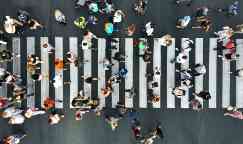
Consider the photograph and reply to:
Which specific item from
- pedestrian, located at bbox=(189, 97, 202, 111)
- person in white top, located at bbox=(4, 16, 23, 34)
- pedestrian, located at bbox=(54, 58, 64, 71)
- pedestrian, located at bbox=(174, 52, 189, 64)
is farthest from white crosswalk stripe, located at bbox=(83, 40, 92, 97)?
pedestrian, located at bbox=(189, 97, 202, 111)

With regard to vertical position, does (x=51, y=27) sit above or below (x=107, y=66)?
above

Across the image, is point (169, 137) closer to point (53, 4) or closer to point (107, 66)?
point (107, 66)

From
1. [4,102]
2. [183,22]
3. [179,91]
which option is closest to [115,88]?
[179,91]

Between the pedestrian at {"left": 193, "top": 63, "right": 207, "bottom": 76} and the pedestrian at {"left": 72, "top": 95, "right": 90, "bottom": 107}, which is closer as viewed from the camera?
the pedestrian at {"left": 193, "top": 63, "right": 207, "bottom": 76}

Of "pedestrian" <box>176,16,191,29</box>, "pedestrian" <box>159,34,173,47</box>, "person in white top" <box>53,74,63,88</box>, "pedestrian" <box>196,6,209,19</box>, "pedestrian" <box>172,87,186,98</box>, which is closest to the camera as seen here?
"pedestrian" <box>196,6,209,19</box>

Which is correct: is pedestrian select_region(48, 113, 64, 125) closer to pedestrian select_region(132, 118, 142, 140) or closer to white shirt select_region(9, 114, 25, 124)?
white shirt select_region(9, 114, 25, 124)

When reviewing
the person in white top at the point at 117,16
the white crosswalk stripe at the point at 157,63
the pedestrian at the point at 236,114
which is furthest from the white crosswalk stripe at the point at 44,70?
the pedestrian at the point at 236,114

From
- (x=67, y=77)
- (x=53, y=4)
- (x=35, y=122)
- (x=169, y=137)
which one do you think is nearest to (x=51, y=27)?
(x=53, y=4)
